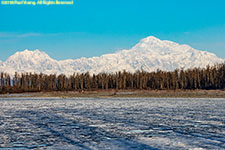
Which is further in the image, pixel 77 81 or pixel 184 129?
pixel 77 81

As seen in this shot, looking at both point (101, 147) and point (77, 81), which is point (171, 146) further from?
point (77, 81)

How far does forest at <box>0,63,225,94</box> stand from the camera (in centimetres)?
6582

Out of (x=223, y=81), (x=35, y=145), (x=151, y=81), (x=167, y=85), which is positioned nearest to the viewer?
(x=35, y=145)

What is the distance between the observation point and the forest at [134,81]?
65.8 metres

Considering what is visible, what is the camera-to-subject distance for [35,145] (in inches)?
289

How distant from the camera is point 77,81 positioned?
275 feet

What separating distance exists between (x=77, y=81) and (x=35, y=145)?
76770 millimetres

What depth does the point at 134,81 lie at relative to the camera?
3125 inches

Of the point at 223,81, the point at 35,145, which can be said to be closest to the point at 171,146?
the point at 35,145

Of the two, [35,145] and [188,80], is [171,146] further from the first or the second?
[188,80]

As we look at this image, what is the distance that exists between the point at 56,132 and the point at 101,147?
281 centimetres

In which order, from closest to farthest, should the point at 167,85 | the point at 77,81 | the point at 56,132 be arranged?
the point at 56,132 < the point at 167,85 < the point at 77,81

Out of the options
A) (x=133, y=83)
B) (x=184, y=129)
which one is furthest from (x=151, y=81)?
(x=184, y=129)

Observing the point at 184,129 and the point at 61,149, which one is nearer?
the point at 61,149
